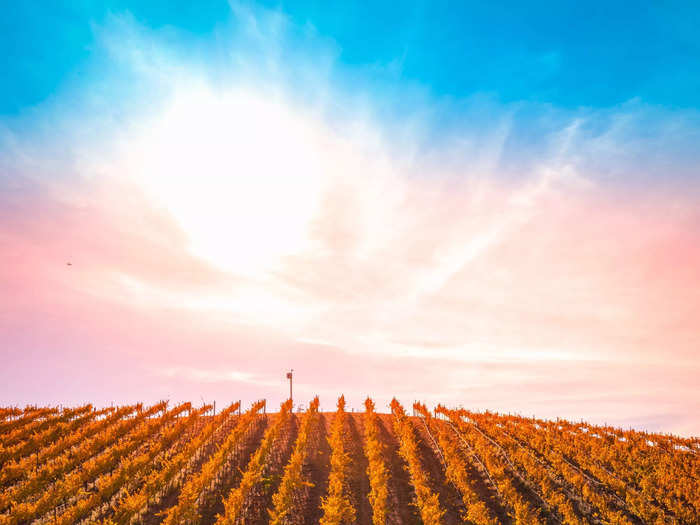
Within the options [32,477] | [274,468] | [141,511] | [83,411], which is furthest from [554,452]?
[83,411]

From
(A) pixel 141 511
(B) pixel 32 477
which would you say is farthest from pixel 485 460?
(B) pixel 32 477

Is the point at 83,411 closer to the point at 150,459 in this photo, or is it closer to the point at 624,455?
the point at 150,459

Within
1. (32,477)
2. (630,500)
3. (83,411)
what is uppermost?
(83,411)

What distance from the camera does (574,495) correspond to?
30078 mm

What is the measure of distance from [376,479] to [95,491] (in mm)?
18350

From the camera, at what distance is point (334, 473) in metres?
30.7

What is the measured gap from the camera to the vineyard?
26672 mm

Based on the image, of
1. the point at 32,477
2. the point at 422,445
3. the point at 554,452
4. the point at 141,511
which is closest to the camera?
the point at 141,511

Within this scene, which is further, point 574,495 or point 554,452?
point 554,452

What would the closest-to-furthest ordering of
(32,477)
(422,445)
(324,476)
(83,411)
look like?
(32,477), (324,476), (422,445), (83,411)

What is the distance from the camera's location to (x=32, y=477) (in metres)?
28.7

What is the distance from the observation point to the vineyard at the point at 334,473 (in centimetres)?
2667

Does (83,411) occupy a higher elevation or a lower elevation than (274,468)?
higher

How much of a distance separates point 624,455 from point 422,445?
53.9ft
